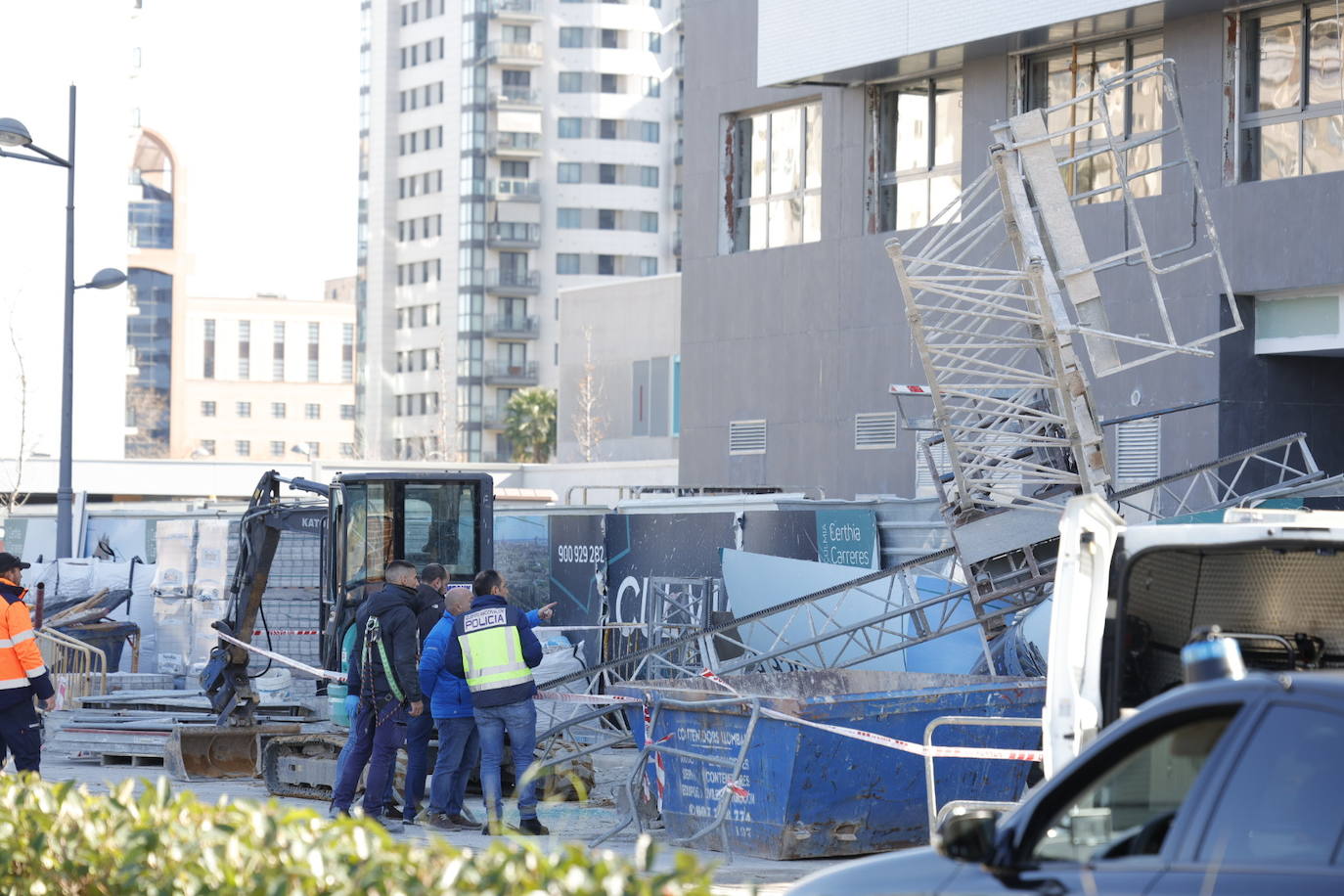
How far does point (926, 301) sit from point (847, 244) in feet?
7.78

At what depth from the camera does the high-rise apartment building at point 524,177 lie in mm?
111000

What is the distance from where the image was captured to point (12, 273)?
247 feet

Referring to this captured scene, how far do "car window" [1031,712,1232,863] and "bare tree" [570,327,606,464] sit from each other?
66.8 meters

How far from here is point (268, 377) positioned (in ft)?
499

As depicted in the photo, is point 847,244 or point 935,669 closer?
point 935,669

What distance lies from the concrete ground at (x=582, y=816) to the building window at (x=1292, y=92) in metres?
11.3

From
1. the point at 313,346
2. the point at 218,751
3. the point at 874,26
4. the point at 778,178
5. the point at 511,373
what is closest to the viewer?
the point at 218,751

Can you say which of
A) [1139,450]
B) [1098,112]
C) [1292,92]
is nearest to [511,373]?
[1098,112]

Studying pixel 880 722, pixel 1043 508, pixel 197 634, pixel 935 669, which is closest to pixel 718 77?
pixel 197 634

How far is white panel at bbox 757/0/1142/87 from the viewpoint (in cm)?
2534

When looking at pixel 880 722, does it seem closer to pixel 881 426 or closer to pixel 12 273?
pixel 881 426

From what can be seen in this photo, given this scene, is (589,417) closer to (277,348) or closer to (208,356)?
(277,348)

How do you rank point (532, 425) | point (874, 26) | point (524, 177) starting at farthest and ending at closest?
1. point (524, 177)
2. point (532, 425)
3. point (874, 26)

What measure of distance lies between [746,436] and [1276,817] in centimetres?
2677
